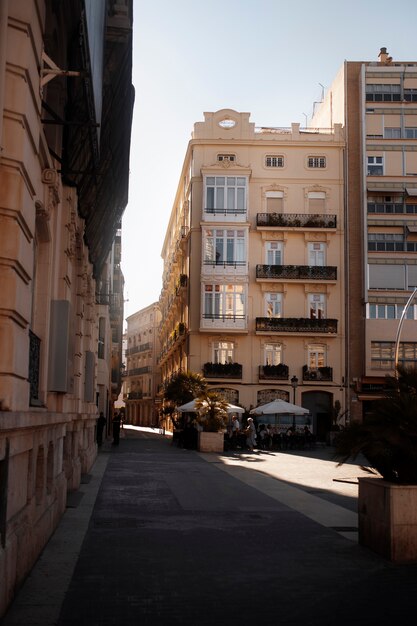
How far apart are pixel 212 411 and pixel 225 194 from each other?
21348 millimetres

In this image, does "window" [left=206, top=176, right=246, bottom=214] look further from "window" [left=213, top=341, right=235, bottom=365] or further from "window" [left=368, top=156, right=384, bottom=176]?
"window" [left=213, top=341, right=235, bottom=365]

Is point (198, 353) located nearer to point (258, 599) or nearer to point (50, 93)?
point (50, 93)

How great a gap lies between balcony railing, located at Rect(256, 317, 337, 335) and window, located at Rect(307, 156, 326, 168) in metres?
10.9

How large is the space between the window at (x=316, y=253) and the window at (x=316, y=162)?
5610mm

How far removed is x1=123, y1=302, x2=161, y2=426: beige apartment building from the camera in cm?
9931

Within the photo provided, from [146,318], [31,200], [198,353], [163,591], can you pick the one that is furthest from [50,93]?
[146,318]

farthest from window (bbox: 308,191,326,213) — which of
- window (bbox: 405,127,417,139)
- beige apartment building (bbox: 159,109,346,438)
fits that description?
window (bbox: 405,127,417,139)

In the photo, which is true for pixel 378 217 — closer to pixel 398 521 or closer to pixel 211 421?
pixel 211 421

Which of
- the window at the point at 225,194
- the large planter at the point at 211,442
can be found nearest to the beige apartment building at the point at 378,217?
the window at the point at 225,194

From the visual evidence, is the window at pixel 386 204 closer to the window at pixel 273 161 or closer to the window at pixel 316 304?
the window at pixel 316 304

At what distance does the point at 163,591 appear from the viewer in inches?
302

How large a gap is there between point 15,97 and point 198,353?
1767 inches

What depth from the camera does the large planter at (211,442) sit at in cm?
3406

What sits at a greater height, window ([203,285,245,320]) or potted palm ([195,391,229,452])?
window ([203,285,245,320])
